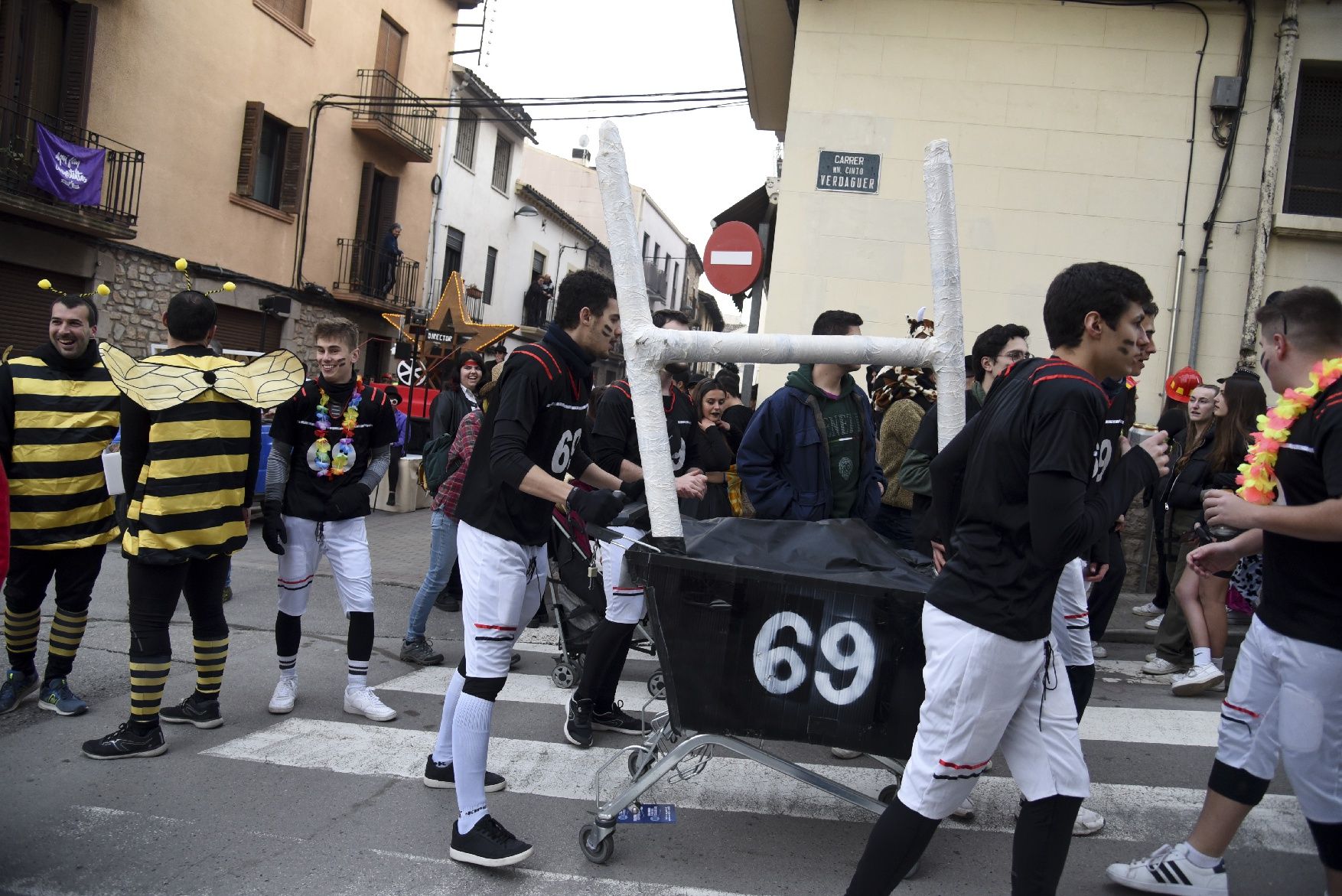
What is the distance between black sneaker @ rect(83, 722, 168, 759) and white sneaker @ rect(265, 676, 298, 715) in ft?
2.20

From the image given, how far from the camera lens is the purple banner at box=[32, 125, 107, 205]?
44.7 ft

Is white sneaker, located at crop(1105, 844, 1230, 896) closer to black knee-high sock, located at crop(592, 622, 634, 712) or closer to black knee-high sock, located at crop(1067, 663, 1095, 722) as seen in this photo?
black knee-high sock, located at crop(1067, 663, 1095, 722)

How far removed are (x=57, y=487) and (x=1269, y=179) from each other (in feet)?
34.0

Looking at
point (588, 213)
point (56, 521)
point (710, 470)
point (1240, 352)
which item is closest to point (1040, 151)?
point (1240, 352)

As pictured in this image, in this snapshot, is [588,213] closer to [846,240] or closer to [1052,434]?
[846,240]

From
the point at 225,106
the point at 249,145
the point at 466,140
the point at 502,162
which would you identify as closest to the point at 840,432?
the point at 225,106

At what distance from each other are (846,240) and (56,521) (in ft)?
24.8

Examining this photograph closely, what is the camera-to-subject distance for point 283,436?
479 cm

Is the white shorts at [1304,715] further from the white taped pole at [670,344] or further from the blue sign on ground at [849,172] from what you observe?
the blue sign on ground at [849,172]

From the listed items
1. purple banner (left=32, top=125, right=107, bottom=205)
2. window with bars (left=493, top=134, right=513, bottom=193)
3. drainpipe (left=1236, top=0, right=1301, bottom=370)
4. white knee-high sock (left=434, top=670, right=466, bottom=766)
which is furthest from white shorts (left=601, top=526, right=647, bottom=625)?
window with bars (left=493, top=134, right=513, bottom=193)

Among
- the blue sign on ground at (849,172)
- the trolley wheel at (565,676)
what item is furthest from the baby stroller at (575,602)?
the blue sign on ground at (849,172)

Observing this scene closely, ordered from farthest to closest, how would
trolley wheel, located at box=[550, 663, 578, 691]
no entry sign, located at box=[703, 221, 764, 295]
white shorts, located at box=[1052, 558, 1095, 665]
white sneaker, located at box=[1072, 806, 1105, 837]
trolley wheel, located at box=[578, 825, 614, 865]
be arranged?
no entry sign, located at box=[703, 221, 764, 295] → trolley wheel, located at box=[550, 663, 578, 691] → white sneaker, located at box=[1072, 806, 1105, 837] → white shorts, located at box=[1052, 558, 1095, 665] → trolley wheel, located at box=[578, 825, 614, 865]

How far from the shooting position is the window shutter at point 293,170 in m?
20.3

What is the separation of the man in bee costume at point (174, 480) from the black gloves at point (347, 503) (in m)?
0.46
